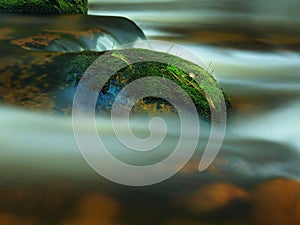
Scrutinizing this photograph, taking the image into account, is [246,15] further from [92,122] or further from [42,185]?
[42,185]

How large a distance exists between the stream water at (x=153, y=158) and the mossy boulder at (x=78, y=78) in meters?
0.12

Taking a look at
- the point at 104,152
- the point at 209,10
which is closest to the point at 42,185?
the point at 104,152

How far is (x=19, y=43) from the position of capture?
4418mm

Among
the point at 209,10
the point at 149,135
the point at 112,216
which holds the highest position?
the point at 112,216

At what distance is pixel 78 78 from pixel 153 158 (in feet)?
3.74

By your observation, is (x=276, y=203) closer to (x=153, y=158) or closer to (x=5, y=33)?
(x=153, y=158)

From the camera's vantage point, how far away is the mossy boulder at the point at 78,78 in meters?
3.50

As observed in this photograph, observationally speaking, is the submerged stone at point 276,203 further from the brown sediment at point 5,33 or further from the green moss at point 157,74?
the brown sediment at point 5,33

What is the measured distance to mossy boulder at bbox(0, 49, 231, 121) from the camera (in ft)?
11.5

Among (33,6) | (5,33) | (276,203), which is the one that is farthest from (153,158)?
(33,6)

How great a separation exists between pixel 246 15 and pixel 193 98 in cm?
606

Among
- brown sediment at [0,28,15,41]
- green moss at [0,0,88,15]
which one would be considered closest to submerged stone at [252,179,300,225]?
brown sediment at [0,28,15,41]

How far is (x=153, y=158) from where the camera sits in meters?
2.84

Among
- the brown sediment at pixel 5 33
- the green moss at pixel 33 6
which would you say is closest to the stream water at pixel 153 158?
the brown sediment at pixel 5 33
